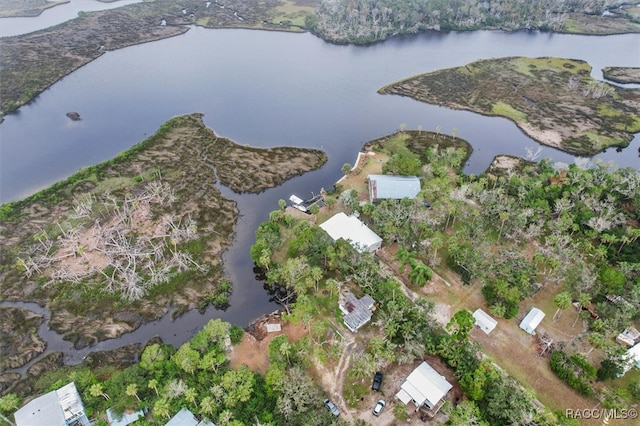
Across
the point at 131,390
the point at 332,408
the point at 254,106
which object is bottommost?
the point at 332,408

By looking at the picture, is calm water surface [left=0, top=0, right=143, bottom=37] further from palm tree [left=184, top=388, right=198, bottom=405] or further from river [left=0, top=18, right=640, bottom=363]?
palm tree [left=184, top=388, right=198, bottom=405]

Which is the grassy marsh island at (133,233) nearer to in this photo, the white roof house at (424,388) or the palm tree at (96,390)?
the palm tree at (96,390)

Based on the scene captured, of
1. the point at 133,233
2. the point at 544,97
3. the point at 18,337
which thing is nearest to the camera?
the point at 18,337

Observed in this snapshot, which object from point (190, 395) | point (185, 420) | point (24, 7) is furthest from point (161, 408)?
point (24, 7)

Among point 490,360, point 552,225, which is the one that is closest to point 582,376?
point 490,360

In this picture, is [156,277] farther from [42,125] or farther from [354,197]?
[42,125]

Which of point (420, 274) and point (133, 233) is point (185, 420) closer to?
point (420, 274)
